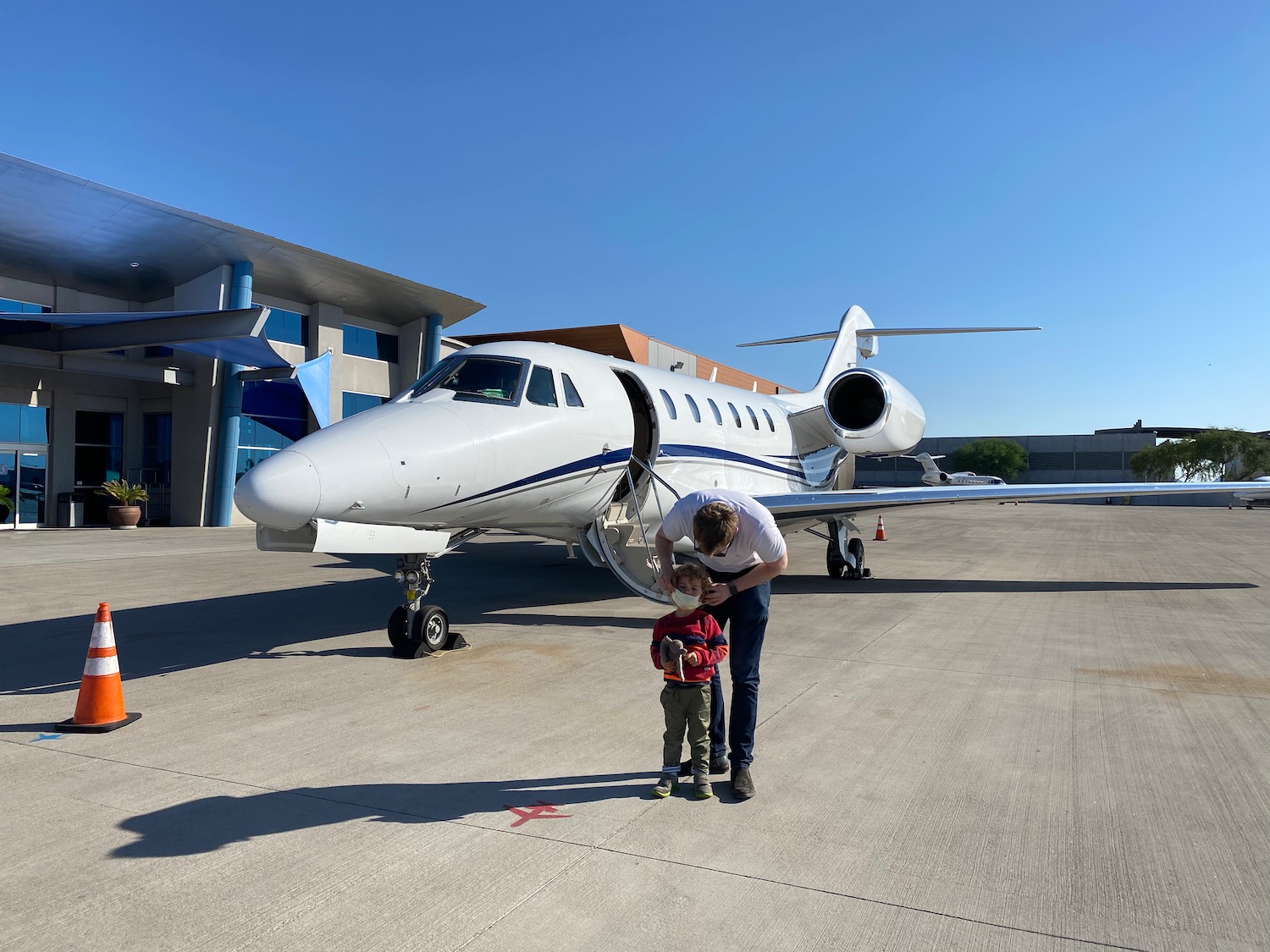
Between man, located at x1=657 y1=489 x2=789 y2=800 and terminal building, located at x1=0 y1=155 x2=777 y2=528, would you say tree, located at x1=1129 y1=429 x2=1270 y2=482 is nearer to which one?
terminal building, located at x1=0 y1=155 x2=777 y2=528

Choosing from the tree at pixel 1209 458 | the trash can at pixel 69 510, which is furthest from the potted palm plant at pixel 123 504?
the tree at pixel 1209 458

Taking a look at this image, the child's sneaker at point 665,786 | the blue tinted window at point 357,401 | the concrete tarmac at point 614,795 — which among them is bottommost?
the concrete tarmac at point 614,795

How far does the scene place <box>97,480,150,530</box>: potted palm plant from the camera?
80.0ft

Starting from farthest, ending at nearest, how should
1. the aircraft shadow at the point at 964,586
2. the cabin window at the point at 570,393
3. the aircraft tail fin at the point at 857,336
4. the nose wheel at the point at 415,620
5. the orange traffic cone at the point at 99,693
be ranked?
the aircraft tail fin at the point at 857,336 → the aircraft shadow at the point at 964,586 → the cabin window at the point at 570,393 → the nose wheel at the point at 415,620 → the orange traffic cone at the point at 99,693

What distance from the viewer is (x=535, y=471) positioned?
756cm

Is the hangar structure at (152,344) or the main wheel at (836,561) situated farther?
the hangar structure at (152,344)

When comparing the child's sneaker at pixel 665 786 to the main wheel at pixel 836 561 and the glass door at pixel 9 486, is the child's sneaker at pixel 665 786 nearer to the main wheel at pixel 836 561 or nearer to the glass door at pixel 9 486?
the main wheel at pixel 836 561

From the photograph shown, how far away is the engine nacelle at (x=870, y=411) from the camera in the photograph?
554 inches

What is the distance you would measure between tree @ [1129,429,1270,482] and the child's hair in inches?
3405

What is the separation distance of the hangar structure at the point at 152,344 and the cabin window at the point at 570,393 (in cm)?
1451

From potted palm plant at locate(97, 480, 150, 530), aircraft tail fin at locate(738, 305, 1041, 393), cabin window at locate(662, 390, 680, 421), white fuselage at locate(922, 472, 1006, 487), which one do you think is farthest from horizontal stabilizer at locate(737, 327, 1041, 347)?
white fuselage at locate(922, 472, 1006, 487)

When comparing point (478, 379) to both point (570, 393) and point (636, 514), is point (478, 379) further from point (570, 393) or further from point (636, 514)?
point (636, 514)

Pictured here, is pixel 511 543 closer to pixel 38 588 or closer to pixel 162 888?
pixel 38 588

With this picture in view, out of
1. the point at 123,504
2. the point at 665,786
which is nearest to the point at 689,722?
the point at 665,786
